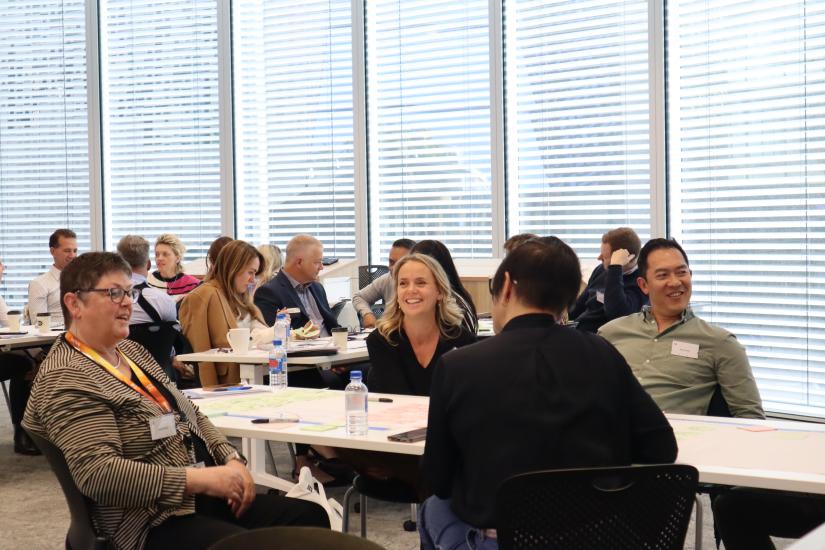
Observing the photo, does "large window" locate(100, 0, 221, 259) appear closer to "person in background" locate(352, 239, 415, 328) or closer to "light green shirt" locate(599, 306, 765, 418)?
"person in background" locate(352, 239, 415, 328)

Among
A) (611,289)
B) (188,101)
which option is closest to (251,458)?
(611,289)

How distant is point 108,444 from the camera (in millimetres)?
2438

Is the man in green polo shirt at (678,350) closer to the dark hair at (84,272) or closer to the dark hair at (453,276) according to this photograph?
the dark hair at (453,276)

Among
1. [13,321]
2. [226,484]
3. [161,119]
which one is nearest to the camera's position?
[226,484]

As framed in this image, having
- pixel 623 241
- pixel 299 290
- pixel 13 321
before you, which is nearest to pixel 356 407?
pixel 299 290

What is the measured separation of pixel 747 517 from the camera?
285 cm

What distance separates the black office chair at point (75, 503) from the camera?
2.41 metres

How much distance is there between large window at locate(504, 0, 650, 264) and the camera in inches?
316

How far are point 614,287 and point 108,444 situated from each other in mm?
3931

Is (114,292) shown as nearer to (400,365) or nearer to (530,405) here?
(530,405)

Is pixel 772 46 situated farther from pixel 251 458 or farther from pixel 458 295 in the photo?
pixel 251 458

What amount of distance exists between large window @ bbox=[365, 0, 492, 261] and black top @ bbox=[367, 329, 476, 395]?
198 inches

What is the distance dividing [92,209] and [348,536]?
9806 millimetres

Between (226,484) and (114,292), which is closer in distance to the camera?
(226,484)
